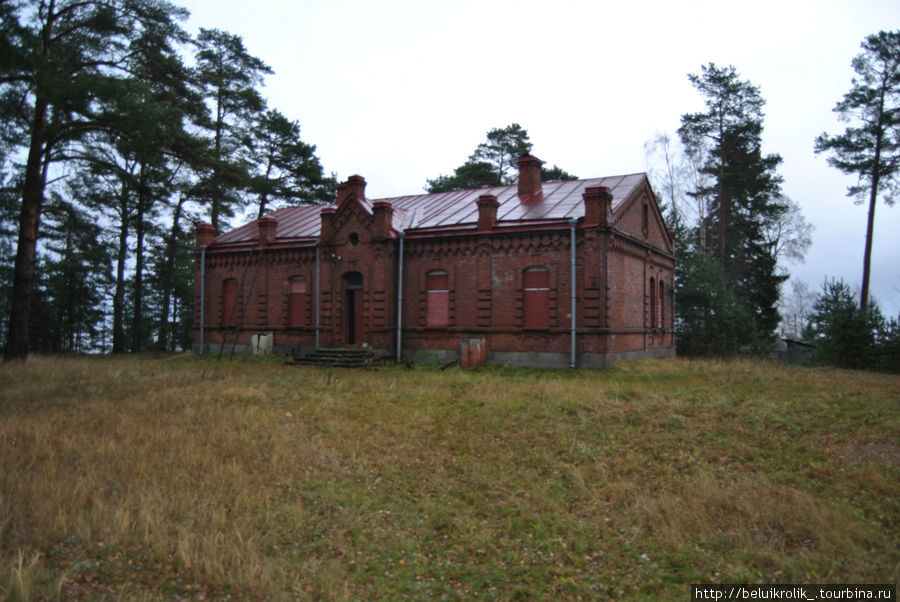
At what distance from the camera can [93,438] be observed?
30.6 ft

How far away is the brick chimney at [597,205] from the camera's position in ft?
63.4

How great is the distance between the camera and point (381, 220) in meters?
22.5

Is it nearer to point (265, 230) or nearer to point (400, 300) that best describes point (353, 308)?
point (400, 300)

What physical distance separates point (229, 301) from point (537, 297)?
593 inches

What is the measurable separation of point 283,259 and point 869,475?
2224 cm

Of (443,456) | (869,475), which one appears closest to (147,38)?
(443,456)

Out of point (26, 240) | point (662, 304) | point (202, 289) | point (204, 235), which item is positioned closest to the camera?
point (26, 240)

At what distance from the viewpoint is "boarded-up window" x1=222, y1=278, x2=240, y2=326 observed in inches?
1046

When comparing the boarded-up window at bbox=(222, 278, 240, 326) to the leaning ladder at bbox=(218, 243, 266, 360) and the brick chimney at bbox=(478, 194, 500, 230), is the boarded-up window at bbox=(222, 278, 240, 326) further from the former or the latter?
the brick chimney at bbox=(478, 194, 500, 230)

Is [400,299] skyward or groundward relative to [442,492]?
skyward

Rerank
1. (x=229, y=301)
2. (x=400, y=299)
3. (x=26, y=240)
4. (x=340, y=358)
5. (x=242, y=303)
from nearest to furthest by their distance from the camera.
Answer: (x=26, y=240), (x=340, y=358), (x=400, y=299), (x=242, y=303), (x=229, y=301)

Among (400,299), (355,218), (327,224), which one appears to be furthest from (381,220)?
(400,299)

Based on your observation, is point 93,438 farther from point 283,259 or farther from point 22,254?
point 283,259

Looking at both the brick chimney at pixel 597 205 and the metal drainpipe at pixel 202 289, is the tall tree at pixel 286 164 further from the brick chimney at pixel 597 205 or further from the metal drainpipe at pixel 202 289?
the brick chimney at pixel 597 205
